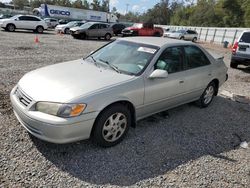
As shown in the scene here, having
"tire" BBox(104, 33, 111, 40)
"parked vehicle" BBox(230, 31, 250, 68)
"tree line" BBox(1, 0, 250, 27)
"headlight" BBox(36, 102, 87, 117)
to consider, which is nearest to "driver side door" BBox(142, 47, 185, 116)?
"headlight" BBox(36, 102, 87, 117)

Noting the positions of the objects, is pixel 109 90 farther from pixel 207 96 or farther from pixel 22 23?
pixel 22 23

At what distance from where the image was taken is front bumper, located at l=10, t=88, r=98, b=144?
2.96 meters

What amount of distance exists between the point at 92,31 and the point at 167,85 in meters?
18.0

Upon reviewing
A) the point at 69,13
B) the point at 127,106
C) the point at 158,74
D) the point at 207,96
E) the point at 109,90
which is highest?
the point at 158,74

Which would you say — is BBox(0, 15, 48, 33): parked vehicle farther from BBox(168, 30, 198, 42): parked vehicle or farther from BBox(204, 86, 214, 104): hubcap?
BBox(204, 86, 214, 104): hubcap

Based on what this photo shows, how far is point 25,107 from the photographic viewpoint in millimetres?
3195

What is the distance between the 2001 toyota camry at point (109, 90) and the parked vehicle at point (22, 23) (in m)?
19.7

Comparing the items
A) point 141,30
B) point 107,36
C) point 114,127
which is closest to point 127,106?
point 114,127

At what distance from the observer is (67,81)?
11.3 feet

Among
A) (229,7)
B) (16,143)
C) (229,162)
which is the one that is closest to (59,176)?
(16,143)

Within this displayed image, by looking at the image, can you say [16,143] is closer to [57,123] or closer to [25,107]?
[25,107]

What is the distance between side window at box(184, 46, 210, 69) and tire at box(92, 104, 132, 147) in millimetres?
1794

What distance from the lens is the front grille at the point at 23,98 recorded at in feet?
10.5

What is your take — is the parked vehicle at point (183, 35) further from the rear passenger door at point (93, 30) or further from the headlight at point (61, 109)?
the headlight at point (61, 109)
